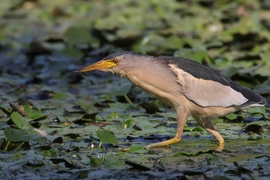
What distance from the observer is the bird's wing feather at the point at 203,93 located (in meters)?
5.37

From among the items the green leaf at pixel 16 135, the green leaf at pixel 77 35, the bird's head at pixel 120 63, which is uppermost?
the bird's head at pixel 120 63

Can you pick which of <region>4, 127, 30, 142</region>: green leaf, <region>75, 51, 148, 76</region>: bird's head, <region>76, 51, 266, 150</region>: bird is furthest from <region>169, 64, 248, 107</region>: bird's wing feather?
<region>4, 127, 30, 142</region>: green leaf

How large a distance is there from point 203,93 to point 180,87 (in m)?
0.20

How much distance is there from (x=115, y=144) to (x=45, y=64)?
370 cm

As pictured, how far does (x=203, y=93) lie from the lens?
17.8 feet

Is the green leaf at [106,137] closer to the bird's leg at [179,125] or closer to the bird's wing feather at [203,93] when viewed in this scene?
the bird's leg at [179,125]

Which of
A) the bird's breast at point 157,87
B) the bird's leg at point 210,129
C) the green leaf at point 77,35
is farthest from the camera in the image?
the green leaf at point 77,35

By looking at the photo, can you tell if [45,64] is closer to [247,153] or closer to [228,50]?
[228,50]

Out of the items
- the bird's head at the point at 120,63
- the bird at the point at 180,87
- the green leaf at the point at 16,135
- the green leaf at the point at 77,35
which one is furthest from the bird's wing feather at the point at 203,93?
the green leaf at the point at 77,35

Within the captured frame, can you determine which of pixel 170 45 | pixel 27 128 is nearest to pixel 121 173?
pixel 27 128

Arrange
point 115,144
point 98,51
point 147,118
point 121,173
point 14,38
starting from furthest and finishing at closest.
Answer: point 14,38 → point 98,51 → point 147,118 → point 115,144 → point 121,173

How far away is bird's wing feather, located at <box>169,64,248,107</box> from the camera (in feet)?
17.6

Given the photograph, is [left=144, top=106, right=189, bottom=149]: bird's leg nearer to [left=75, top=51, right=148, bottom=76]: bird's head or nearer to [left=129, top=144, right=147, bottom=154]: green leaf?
[left=129, top=144, right=147, bottom=154]: green leaf

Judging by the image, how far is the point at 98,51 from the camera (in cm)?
952
